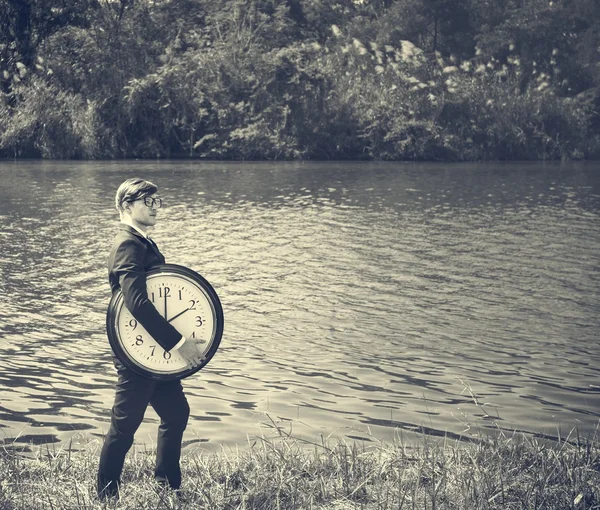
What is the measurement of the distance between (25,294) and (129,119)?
1277 inches

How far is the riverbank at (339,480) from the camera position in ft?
17.3

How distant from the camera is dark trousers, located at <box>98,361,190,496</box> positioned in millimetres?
5391

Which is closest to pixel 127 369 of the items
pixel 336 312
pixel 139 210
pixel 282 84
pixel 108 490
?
pixel 108 490

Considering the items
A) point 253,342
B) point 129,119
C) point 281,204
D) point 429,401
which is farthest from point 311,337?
point 129,119

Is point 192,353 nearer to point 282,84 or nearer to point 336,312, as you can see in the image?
A: point 336,312

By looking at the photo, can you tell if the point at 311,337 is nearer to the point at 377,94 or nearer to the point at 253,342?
the point at 253,342

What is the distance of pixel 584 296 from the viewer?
47.2 feet

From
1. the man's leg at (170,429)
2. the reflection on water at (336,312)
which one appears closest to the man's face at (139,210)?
the man's leg at (170,429)

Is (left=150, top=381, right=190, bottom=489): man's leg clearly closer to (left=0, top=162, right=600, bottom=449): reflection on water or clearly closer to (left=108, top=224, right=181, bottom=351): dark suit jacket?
(left=108, top=224, right=181, bottom=351): dark suit jacket

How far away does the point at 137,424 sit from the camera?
5457 mm

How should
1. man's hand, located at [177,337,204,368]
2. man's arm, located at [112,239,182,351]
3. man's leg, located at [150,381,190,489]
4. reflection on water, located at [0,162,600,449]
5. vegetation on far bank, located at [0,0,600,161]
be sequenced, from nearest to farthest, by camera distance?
man's arm, located at [112,239,182,351] < man's hand, located at [177,337,204,368] < man's leg, located at [150,381,190,489] < reflection on water, located at [0,162,600,449] < vegetation on far bank, located at [0,0,600,161]

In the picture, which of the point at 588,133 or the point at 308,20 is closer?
the point at 588,133

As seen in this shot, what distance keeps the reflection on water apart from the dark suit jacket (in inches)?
68.0

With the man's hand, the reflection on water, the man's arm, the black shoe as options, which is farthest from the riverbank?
the man's arm
